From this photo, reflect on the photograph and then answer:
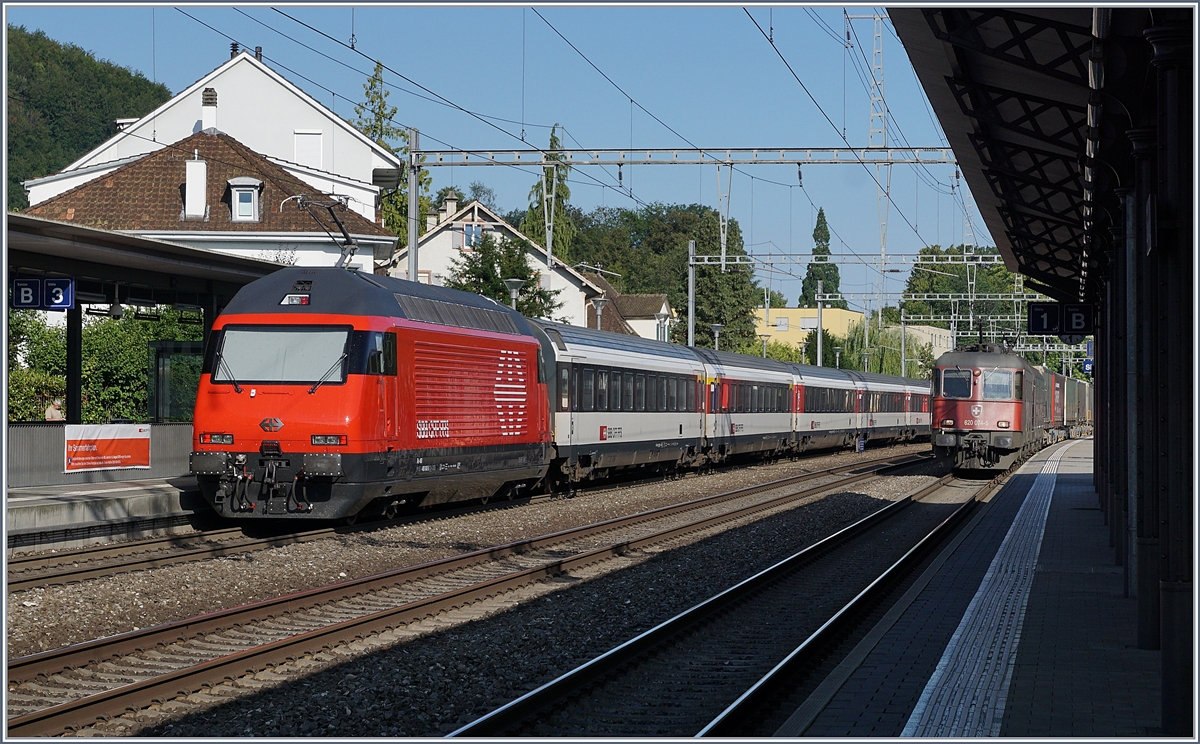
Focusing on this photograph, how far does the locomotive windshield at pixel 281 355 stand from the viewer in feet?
53.1

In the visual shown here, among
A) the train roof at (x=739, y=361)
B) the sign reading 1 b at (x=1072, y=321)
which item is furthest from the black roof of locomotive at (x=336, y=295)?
the train roof at (x=739, y=361)

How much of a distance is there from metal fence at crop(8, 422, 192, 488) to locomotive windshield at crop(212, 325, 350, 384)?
3956mm

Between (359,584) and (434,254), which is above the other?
(434,254)

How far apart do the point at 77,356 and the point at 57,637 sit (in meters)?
10.6

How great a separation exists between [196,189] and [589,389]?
75.4 feet

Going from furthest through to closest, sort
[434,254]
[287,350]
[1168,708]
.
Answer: [434,254] → [287,350] → [1168,708]

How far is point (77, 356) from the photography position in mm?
20016

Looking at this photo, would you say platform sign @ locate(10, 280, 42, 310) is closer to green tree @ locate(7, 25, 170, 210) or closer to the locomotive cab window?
the locomotive cab window

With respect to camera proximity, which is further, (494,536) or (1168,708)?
(494,536)

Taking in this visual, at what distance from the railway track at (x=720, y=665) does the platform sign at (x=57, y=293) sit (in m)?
10.7

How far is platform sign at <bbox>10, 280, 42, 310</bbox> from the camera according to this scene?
18047 millimetres

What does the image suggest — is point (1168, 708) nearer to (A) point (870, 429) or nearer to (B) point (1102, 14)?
(B) point (1102, 14)

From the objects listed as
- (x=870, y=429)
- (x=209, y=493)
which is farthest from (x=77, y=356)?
(x=870, y=429)

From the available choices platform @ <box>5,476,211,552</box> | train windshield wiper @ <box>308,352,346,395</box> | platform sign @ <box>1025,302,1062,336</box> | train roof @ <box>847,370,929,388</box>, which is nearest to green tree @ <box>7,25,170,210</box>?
train roof @ <box>847,370,929,388</box>
